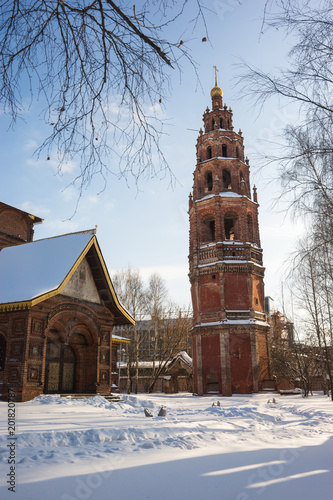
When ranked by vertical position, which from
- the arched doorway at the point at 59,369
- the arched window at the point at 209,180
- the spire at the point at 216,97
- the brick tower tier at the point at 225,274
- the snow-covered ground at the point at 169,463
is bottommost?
the snow-covered ground at the point at 169,463

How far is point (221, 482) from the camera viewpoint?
466 cm

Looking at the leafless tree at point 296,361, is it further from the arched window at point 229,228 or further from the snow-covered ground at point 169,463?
the snow-covered ground at point 169,463

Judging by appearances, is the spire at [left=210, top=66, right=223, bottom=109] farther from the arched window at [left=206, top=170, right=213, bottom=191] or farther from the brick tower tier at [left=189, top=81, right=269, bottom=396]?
the arched window at [left=206, top=170, right=213, bottom=191]

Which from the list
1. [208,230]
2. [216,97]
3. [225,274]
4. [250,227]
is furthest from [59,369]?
[216,97]

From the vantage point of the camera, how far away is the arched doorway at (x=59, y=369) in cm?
1714

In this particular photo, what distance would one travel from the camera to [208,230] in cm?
3369

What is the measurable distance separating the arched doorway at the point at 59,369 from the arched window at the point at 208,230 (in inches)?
702

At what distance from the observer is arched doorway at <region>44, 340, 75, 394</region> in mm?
17141

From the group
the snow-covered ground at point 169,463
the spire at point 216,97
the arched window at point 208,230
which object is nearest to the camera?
the snow-covered ground at point 169,463

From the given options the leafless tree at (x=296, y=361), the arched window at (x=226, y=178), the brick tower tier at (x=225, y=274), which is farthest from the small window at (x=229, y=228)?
the leafless tree at (x=296, y=361)

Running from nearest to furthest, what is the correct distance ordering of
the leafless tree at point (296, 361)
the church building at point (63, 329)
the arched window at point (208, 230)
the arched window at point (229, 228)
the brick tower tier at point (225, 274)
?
the church building at point (63, 329) < the leafless tree at point (296, 361) < the brick tower tier at point (225, 274) < the arched window at point (208, 230) < the arched window at point (229, 228)

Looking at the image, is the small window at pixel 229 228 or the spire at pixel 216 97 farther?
the spire at pixel 216 97

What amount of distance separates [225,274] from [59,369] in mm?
16603

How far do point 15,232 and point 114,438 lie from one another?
19.8m
